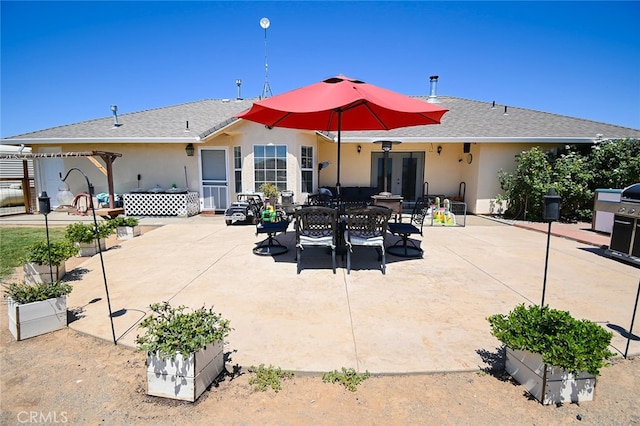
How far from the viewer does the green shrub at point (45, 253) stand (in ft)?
12.5

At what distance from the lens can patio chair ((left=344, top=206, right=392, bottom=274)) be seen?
4.44 meters

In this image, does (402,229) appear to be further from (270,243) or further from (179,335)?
(179,335)

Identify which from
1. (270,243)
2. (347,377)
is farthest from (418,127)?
(347,377)

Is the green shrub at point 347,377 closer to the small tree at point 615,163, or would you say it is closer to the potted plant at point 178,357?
the potted plant at point 178,357

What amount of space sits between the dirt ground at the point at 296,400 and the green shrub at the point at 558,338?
326 mm

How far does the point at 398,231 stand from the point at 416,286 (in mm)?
1401

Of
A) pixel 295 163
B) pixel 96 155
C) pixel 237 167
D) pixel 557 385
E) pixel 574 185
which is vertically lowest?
pixel 557 385

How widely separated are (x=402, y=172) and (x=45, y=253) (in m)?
11.3

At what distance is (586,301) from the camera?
144 inches

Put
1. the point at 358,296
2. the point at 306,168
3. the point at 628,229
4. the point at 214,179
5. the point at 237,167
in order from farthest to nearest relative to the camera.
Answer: the point at 214,179
the point at 237,167
the point at 306,168
the point at 628,229
the point at 358,296

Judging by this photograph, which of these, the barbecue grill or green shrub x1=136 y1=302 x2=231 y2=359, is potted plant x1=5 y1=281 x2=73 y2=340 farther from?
the barbecue grill

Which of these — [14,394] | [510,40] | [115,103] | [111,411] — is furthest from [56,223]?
[510,40]

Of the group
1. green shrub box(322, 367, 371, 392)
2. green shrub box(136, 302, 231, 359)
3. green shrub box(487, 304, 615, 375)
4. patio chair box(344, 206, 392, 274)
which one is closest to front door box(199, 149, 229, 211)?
patio chair box(344, 206, 392, 274)

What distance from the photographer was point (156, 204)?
35.3 feet
